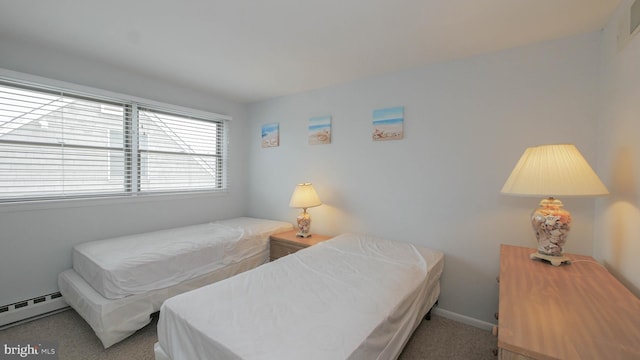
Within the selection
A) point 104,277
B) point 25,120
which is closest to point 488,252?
point 104,277

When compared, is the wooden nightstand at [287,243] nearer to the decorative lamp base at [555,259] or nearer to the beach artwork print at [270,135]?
the beach artwork print at [270,135]

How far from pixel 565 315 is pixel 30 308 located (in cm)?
364

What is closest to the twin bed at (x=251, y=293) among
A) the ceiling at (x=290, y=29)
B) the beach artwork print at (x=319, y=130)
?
the beach artwork print at (x=319, y=130)

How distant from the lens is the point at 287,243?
288cm

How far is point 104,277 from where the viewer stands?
6.07 feet

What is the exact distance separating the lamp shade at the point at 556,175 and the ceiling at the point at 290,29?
92cm

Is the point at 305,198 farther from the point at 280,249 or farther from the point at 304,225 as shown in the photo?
the point at 280,249

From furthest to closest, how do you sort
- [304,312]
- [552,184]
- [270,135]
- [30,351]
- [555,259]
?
[270,135] < [30,351] < [555,259] < [552,184] < [304,312]

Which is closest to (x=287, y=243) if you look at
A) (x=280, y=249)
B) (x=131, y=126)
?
(x=280, y=249)

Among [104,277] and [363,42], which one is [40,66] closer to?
[104,277]

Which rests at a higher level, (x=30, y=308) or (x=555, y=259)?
(x=555, y=259)

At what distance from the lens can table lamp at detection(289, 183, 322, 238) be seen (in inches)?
114

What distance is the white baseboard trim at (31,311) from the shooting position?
6.66 ft

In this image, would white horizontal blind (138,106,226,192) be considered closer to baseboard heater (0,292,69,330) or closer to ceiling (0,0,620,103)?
ceiling (0,0,620,103)
